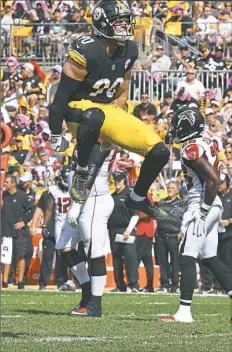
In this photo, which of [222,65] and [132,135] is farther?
[222,65]

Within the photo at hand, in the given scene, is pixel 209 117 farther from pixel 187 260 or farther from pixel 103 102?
pixel 103 102

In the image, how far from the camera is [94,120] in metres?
8.29

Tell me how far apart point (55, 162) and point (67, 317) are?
8.76 metres

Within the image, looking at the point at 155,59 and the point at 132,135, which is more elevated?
the point at 132,135

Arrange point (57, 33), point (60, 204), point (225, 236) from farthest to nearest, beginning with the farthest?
point (57, 33) → point (60, 204) → point (225, 236)

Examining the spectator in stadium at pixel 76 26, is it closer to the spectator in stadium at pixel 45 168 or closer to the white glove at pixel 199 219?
the spectator in stadium at pixel 45 168

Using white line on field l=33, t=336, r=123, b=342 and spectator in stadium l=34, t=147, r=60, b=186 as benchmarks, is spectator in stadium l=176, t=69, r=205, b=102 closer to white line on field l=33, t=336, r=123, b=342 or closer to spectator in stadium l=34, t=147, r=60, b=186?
spectator in stadium l=34, t=147, r=60, b=186

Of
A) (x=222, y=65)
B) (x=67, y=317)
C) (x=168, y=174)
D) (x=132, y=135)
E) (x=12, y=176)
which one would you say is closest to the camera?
(x=132, y=135)

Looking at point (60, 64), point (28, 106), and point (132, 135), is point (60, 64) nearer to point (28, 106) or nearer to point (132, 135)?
point (28, 106)

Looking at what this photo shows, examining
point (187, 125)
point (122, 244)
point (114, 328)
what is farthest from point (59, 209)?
point (114, 328)

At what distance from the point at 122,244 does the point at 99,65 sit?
28.3 feet

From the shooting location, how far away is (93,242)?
11.2 meters

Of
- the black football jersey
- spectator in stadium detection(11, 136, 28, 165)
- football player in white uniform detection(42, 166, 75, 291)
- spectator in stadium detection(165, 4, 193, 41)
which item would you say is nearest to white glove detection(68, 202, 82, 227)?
the black football jersey

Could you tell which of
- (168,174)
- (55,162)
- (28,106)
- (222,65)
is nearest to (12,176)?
(55,162)
